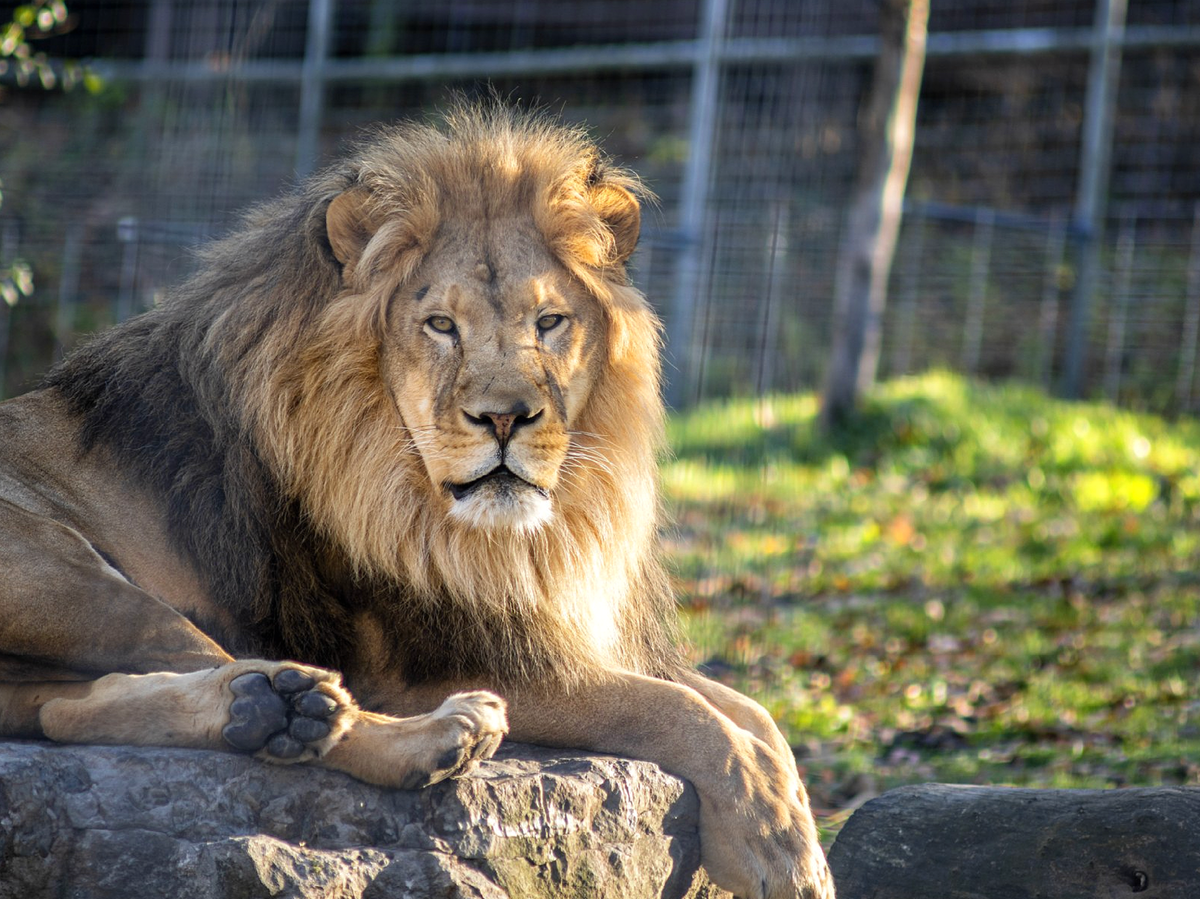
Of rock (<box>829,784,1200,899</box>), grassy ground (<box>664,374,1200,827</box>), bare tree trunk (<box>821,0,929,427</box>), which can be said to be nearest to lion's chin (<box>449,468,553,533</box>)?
grassy ground (<box>664,374,1200,827</box>)

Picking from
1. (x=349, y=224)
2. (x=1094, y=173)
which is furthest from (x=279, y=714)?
(x=1094, y=173)

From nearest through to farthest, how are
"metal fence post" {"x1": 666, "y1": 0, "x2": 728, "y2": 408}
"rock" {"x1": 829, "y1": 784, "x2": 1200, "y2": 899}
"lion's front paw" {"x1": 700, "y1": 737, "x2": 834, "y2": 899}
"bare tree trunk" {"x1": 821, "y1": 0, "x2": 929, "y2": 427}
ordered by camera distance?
"lion's front paw" {"x1": 700, "y1": 737, "x2": 834, "y2": 899} < "rock" {"x1": 829, "y1": 784, "x2": 1200, "y2": 899} < "bare tree trunk" {"x1": 821, "y1": 0, "x2": 929, "y2": 427} < "metal fence post" {"x1": 666, "y1": 0, "x2": 728, "y2": 408}

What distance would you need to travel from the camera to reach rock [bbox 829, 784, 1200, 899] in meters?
2.87

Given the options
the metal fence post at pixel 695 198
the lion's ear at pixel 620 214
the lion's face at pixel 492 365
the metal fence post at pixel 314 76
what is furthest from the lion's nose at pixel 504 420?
the metal fence post at pixel 314 76

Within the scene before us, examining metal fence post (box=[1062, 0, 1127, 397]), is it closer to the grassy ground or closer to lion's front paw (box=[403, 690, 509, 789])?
the grassy ground

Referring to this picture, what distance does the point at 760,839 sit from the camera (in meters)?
2.58

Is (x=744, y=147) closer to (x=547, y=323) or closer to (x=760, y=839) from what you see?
(x=547, y=323)

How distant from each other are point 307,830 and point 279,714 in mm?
197

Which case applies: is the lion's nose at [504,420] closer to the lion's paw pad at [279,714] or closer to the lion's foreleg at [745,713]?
the lion's paw pad at [279,714]

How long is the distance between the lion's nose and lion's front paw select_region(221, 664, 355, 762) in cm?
57

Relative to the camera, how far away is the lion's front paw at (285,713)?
2.26 metres

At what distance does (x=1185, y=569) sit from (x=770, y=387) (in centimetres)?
379

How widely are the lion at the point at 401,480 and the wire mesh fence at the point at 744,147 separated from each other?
5424mm

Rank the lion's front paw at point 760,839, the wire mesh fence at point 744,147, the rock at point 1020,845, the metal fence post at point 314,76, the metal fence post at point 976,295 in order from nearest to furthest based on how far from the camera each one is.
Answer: the lion's front paw at point 760,839 → the rock at point 1020,845 → the wire mesh fence at point 744,147 → the metal fence post at point 314,76 → the metal fence post at point 976,295
